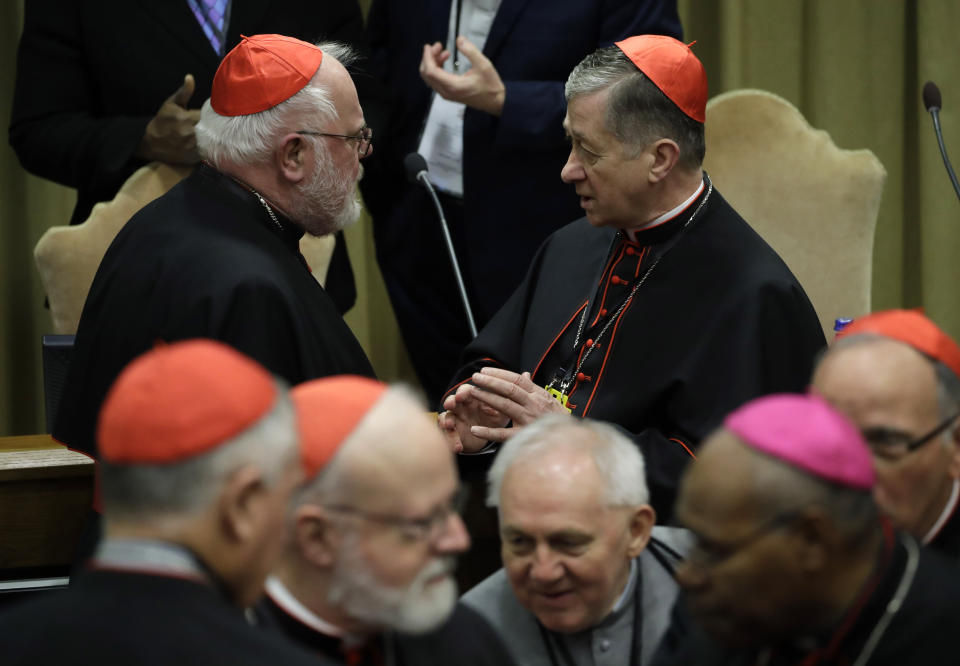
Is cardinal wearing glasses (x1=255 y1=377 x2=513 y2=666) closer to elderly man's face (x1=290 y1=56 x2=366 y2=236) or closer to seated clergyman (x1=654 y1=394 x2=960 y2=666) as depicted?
seated clergyman (x1=654 y1=394 x2=960 y2=666)

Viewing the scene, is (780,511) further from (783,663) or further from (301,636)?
(301,636)

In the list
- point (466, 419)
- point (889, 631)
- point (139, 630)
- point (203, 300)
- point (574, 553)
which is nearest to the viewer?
point (139, 630)

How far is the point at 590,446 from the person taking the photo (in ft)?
8.79

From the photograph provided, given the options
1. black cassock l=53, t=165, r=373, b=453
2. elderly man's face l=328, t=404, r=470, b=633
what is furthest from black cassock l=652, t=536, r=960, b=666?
black cassock l=53, t=165, r=373, b=453

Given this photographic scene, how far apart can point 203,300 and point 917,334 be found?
1.58 metres

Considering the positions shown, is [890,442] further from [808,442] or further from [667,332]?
[667,332]

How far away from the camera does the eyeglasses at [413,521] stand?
6.56 feet

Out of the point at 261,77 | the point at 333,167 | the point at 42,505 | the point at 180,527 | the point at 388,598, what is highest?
the point at 261,77

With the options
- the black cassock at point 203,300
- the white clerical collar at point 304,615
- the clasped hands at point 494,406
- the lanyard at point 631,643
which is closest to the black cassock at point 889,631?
the white clerical collar at point 304,615

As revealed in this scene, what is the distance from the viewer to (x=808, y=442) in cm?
189

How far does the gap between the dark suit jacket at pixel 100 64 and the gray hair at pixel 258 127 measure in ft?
3.01

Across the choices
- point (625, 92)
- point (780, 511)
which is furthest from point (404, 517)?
point (625, 92)

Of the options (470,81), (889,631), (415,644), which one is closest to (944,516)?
(889,631)

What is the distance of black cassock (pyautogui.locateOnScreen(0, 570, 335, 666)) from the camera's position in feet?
5.50
